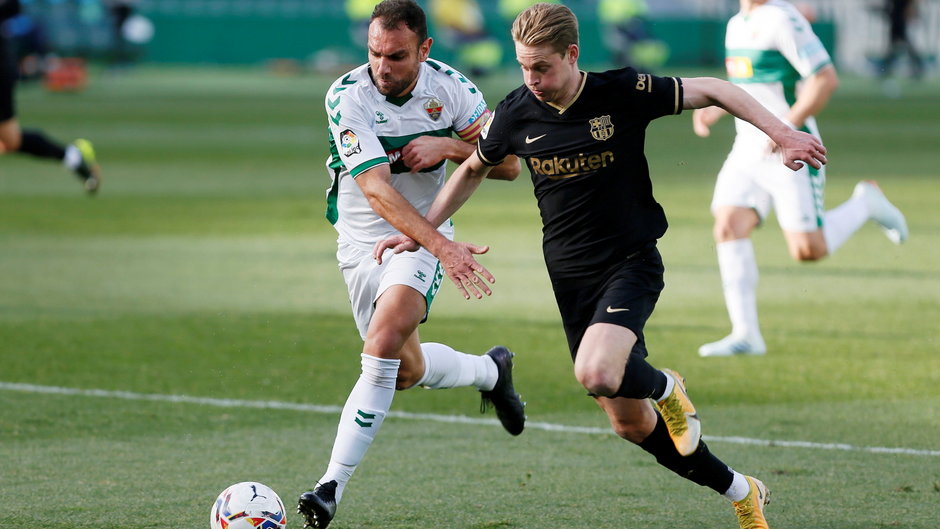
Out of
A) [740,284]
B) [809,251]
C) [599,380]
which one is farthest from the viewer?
[809,251]

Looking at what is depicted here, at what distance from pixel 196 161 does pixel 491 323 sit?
45.8ft

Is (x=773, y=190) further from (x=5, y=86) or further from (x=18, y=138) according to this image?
(x=18, y=138)

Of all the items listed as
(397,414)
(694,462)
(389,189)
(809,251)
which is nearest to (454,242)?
(389,189)

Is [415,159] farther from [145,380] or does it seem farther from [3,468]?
[145,380]

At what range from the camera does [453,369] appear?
22.8 feet

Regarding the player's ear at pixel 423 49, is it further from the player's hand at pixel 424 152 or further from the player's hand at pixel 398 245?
the player's hand at pixel 398 245

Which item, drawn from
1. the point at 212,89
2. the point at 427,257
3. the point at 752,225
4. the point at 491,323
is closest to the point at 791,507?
the point at 427,257

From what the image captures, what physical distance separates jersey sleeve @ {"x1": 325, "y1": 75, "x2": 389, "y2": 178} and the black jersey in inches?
27.1

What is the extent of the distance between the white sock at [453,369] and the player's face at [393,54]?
1314mm

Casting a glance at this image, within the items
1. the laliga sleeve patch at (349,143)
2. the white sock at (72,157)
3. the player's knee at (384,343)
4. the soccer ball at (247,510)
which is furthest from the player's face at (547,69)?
the white sock at (72,157)

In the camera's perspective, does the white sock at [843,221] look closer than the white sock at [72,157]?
Yes

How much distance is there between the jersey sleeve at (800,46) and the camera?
9.39 m

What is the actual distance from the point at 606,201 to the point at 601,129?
27cm

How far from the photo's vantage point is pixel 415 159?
247 inches
